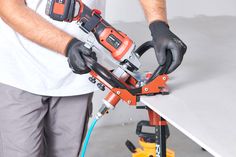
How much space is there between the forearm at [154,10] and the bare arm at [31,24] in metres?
0.35

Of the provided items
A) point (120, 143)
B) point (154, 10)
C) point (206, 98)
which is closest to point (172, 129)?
point (120, 143)

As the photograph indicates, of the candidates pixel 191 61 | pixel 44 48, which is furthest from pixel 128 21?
pixel 44 48

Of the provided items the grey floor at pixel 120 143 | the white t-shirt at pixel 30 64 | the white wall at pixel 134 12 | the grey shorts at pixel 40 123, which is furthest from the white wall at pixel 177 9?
the white t-shirt at pixel 30 64

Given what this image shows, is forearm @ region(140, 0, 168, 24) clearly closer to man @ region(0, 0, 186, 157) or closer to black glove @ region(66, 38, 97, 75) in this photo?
man @ region(0, 0, 186, 157)

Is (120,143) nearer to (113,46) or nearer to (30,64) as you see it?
(30,64)

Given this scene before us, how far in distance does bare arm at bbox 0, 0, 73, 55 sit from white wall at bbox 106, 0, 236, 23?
1.64 metres

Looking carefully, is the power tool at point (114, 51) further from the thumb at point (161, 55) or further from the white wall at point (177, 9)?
the white wall at point (177, 9)

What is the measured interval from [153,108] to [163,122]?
0.10 m

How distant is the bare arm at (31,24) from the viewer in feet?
5.29

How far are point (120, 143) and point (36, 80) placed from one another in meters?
1.54

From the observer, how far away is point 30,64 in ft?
5.92

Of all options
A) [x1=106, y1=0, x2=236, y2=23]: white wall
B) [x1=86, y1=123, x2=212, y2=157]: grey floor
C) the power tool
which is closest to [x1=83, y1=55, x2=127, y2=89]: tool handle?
the power tool

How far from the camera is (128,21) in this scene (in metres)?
3.30

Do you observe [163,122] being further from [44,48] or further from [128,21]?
[128,21]
